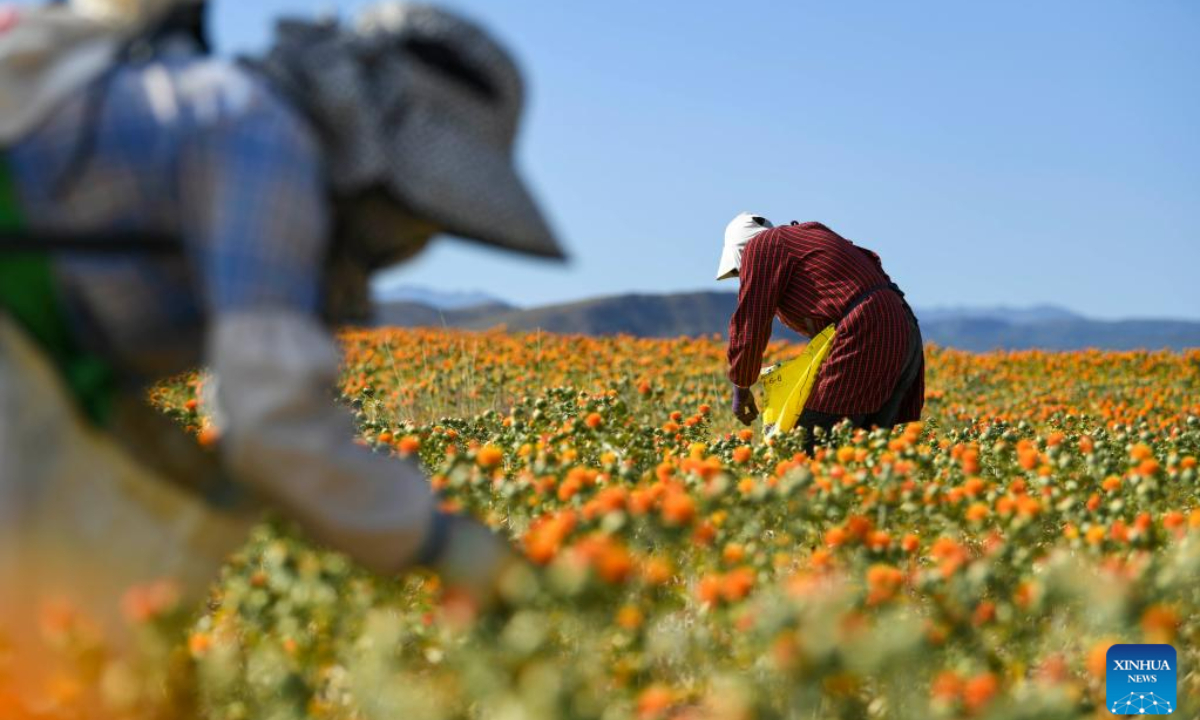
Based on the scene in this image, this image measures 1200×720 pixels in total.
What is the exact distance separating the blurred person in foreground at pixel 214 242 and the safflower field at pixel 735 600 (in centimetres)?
16

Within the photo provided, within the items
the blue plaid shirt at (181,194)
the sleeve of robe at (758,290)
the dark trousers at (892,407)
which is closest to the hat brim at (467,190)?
the blue plaid shirt at (181,194)

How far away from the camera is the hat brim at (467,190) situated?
66.7 inches

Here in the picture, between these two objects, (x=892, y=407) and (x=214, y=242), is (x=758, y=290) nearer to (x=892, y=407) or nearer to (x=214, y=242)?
(x=892, y=407)

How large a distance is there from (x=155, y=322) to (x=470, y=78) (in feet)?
1.89

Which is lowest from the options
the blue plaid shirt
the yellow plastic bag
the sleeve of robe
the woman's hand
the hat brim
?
the woman's hand

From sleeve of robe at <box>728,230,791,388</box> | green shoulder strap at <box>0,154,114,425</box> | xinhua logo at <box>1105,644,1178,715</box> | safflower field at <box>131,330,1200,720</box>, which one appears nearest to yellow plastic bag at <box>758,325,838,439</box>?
sleeve of robe at <box>728,230,791,388</box>

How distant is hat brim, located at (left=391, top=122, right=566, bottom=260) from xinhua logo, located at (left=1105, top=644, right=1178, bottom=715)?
135 cm

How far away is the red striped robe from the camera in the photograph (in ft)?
15.8

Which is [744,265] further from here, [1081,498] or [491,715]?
[491,715]


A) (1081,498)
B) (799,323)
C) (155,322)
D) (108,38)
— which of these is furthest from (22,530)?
(799,323)

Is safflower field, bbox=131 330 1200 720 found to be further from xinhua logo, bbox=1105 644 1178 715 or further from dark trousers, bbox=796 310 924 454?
dark trousers, bbox=796 310 924 454

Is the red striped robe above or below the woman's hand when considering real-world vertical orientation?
above

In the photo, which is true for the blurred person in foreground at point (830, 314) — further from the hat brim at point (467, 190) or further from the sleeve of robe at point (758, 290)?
the hat brim at point (467, 190)

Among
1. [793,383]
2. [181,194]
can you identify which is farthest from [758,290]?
[181,194]
